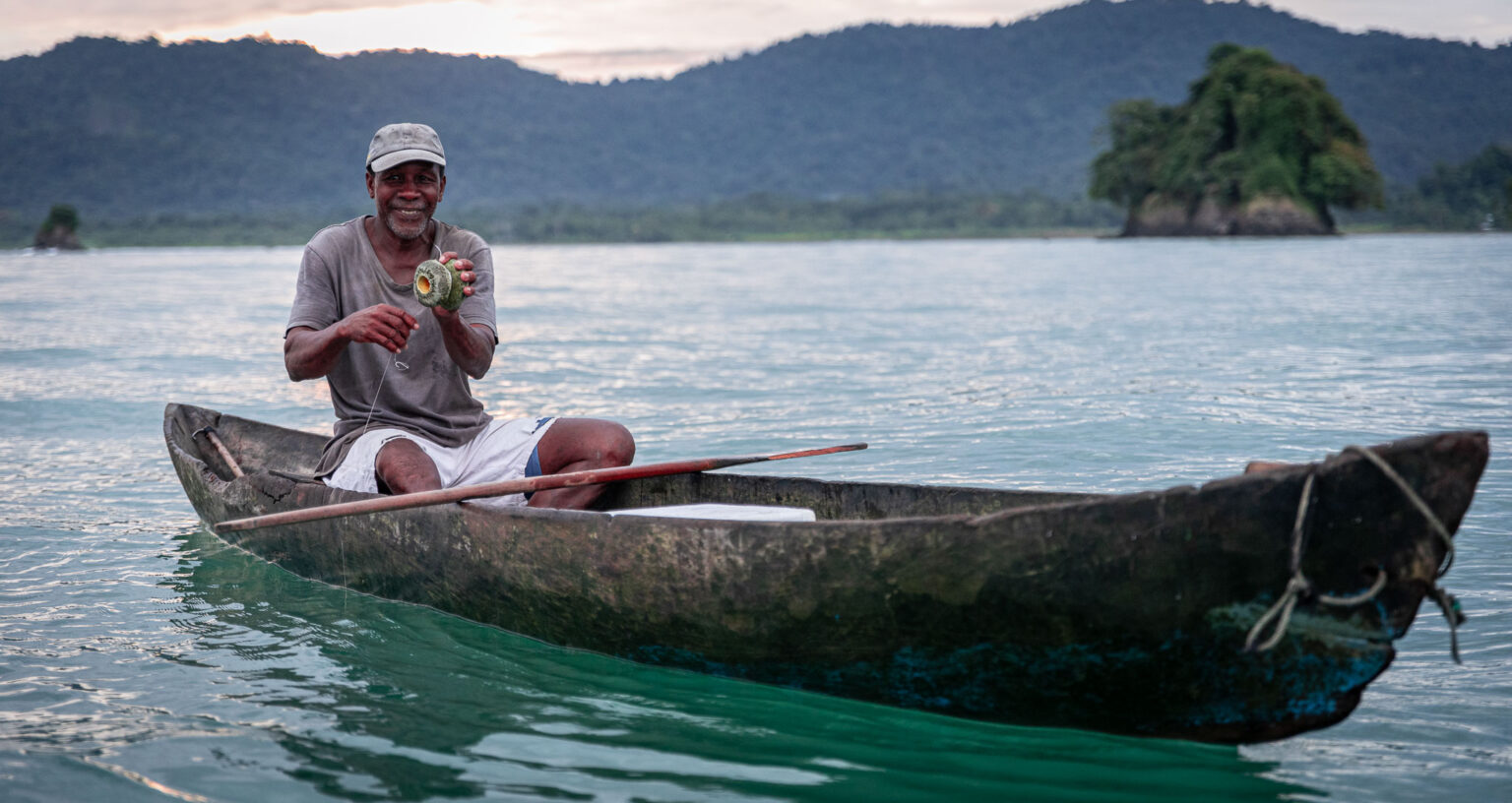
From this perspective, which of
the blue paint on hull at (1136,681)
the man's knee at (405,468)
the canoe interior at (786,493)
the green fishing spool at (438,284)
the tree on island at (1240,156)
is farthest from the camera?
the tree on island at (1240,156)

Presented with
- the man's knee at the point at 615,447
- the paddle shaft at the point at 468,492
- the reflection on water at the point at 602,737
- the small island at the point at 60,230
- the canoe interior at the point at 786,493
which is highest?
the small island at the point at 60,230

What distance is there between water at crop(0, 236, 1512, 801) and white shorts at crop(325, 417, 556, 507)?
519 millimetres

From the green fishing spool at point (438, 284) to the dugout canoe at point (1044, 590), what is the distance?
0.69m

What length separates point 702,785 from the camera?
3.04m

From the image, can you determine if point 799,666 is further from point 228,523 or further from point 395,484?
point 228,523

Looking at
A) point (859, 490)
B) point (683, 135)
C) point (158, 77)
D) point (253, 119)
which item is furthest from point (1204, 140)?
point (158, 77)

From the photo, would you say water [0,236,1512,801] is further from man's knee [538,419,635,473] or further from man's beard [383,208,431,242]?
man's beard [383,208,431,242]

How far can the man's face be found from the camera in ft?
13.4

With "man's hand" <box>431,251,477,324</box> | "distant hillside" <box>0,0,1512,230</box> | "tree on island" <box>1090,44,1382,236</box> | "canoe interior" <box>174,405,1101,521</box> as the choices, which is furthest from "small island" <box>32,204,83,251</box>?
"man's hand" <box>431,251,477,324</box>

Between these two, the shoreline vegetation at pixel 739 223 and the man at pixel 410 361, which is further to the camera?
the shoreline vegetation at pixel 739 223

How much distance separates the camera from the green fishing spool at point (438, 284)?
3.68 m

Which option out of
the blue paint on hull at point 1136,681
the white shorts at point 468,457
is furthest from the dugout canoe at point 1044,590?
the white shorts at point 468,457

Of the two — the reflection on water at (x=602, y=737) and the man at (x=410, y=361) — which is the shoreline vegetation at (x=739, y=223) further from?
the reflection on water at (x=602, y=737)

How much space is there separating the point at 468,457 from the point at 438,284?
2.94 ft
